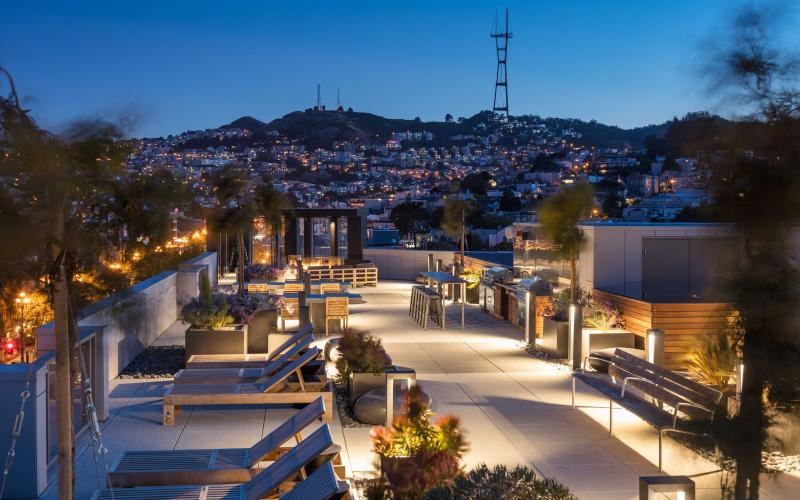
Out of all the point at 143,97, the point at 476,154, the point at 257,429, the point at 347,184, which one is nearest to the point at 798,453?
the point at 143,97

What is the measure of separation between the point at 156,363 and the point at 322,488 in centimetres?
866

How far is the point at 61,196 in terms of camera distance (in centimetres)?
421

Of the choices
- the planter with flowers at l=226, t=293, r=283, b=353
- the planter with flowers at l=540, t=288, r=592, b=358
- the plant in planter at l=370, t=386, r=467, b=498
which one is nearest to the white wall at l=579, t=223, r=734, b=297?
the planter with flowers at l=540, t=288, r=592, b=358

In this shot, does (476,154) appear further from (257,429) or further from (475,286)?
(257,429)

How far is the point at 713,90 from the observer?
169 inches

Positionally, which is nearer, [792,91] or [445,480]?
[792,91]

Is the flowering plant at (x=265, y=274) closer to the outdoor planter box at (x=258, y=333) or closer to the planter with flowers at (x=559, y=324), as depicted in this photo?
the outdoor planter box at (x=258, y=333)

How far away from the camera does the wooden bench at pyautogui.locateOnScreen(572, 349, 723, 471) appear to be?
20.9 feet

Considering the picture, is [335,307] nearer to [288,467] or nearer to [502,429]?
[502,429]

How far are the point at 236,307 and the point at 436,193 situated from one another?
80.7 metres

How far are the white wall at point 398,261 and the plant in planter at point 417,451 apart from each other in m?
24.6

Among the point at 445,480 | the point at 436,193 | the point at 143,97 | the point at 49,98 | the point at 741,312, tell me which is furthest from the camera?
the point at 436,193

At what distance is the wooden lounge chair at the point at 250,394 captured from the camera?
934 centimetres

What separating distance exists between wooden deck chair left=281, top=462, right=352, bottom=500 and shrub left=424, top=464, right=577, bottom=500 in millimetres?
522
